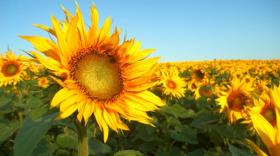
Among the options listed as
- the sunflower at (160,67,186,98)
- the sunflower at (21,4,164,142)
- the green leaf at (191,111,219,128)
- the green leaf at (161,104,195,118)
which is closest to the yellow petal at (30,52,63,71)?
the sunflower at (21,4,164,142)

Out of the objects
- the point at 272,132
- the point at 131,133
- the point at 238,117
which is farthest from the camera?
the point at 131,133

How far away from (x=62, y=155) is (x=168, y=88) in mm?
4941

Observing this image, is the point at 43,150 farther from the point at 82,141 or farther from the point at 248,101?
the point at 248,101

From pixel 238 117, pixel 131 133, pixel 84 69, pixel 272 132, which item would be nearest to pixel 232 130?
pixel 238 117

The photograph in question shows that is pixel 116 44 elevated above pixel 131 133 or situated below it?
above

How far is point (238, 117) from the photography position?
5457mm

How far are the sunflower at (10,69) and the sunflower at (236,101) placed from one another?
13.5ft

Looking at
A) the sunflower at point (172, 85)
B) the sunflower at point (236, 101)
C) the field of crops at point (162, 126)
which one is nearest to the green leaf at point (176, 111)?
the field of crops at point (162, 126)

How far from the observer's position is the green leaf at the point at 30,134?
183 centimetres

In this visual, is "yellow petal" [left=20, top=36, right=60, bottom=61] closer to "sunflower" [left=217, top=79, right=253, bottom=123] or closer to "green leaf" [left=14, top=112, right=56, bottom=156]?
"green leaf" [left=14, top=112, right=56, bottom=156]

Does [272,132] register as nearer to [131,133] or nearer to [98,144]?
[98,144]

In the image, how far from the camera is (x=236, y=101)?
19.0ft

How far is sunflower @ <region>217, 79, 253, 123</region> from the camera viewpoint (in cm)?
549

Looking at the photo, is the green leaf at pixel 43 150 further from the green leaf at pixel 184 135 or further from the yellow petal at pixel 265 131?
the green leaf at pixel 184 135
